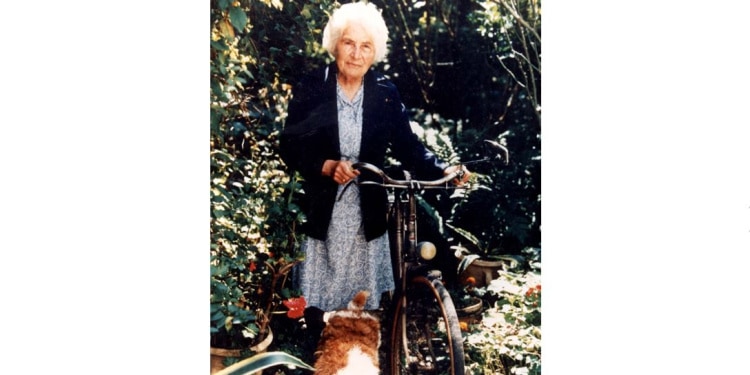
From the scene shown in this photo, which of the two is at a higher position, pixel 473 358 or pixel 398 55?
pixel 398 55

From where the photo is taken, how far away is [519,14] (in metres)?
2.93

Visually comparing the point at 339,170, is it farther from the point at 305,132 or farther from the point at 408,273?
the point at 408,273

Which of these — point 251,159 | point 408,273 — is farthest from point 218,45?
point 408,273

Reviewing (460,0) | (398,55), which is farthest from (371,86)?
(460,0)

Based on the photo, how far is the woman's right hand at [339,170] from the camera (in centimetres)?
287

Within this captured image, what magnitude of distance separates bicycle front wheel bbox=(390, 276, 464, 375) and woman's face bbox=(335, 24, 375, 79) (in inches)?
38.1

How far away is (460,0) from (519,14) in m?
0.28

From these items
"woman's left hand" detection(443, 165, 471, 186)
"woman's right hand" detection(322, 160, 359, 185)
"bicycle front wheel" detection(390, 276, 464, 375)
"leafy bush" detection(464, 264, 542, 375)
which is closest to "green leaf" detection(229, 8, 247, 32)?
"woman's right hand" detection(322, 160, 359, 185)

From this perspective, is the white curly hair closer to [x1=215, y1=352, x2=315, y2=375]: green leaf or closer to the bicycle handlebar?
the bicycle handlebar

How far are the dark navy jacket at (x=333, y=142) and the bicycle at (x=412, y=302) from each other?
0.07m

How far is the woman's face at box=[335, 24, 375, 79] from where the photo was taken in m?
2.85

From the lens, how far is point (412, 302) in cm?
291
